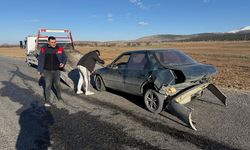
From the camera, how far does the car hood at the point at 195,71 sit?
5488mm

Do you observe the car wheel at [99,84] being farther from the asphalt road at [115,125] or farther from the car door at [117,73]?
the asphalt road at [115,125]

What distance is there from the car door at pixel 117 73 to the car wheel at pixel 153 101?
52.7 inches

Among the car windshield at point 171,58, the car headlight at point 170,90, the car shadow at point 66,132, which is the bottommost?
the car shadow at point 66,132

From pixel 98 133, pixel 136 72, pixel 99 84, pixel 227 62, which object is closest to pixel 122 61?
pixel 136 72

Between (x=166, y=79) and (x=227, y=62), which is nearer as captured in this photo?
(x=166, y=79)

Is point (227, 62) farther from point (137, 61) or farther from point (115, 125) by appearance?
point (115, 125)

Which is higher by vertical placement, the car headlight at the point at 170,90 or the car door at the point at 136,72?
the car door at the point at 136,72

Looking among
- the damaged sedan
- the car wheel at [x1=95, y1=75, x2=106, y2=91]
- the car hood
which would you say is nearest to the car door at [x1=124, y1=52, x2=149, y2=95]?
the damaged sedan

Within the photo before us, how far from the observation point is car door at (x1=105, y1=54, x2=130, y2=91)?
717 centimetres

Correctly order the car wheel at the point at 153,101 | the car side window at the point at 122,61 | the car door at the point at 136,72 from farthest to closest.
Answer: the car side window at the point at 122,61, the car door at the point at 136,72, the car wheel at the point at 153,101

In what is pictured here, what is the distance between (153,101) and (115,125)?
4.19 feet

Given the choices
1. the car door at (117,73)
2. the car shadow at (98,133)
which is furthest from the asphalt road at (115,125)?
the car door at (117,73)

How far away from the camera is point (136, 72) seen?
6.43m

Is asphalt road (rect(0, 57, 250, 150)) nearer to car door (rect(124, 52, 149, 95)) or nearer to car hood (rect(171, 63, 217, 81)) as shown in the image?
car door (rect(124, 52, 149, 95))
